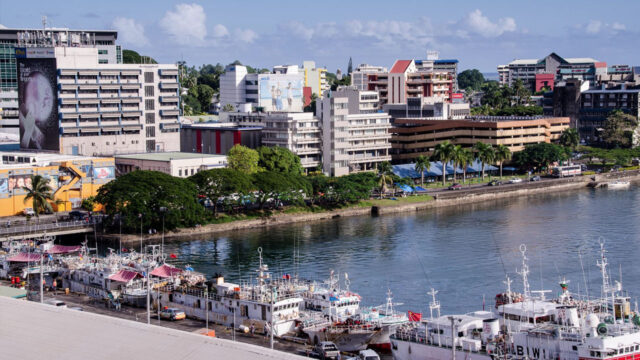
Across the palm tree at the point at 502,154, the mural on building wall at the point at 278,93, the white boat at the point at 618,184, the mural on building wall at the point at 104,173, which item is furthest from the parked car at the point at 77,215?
the mural on building wall at the point at 278,93

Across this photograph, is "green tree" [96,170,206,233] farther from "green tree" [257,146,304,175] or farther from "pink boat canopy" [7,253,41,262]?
"green tree" [257,146,304,175]

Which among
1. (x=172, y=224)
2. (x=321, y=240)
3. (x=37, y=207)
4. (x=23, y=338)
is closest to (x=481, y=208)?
(x=321, y=240)

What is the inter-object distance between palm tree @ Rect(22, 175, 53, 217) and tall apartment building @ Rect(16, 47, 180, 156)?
20568mm

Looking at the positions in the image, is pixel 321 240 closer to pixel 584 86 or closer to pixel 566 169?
pixel 566 169

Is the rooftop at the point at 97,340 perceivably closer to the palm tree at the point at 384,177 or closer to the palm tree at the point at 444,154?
the palm tree at the point at 384,177

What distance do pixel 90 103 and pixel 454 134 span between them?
42862 mm

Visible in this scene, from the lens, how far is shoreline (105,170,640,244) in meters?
71.9

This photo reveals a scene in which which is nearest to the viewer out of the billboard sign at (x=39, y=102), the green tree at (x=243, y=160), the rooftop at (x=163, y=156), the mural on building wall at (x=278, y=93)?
the green tree at (x=243, y=160)

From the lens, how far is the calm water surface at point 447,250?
168 ft

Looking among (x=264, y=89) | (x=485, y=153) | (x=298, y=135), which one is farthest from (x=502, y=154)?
(x=264, y=89)

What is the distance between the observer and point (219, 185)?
250 feet

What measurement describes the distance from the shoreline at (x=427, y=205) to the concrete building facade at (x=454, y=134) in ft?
36.9

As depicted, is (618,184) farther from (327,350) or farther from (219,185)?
(327,350)

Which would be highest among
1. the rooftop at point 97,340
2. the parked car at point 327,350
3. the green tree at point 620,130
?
the green tree at point 620,130
